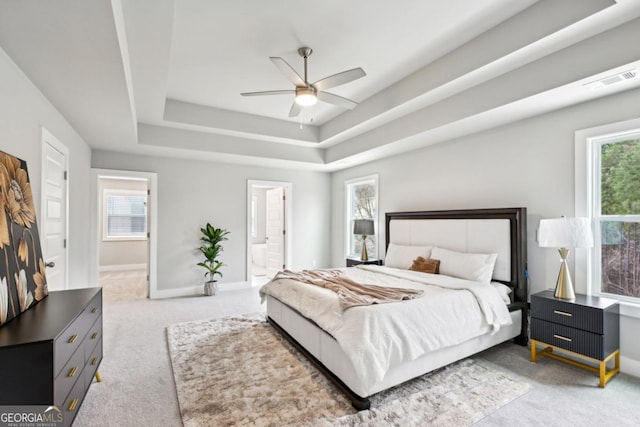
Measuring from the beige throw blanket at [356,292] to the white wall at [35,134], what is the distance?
261cm

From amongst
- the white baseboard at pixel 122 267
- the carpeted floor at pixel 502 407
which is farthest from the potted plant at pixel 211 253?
the white baseboard at pixel 122 267

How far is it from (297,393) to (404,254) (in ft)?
8.56

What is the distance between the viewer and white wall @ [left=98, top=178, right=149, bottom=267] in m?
8.42

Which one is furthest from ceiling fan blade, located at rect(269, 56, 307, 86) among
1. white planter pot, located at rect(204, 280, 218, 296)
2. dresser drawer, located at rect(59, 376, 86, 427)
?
white planter pot, located at rect(204, 280, 218, 296)

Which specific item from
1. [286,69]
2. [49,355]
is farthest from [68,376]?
[286,69]

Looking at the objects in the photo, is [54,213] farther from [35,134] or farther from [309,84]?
[309,84]

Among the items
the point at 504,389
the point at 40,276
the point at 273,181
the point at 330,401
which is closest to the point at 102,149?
the point at 273,181

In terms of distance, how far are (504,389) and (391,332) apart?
1.09 m

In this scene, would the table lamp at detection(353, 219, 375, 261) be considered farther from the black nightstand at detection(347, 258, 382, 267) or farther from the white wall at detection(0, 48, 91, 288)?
the white wall at detection(0, 48, 91, 288)

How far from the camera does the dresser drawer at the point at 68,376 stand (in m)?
1.53

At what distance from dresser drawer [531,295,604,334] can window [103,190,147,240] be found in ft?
30.5

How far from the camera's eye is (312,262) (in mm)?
6918

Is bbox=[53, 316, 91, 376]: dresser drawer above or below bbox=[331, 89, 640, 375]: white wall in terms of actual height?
below

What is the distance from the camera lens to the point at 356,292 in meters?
2.86
